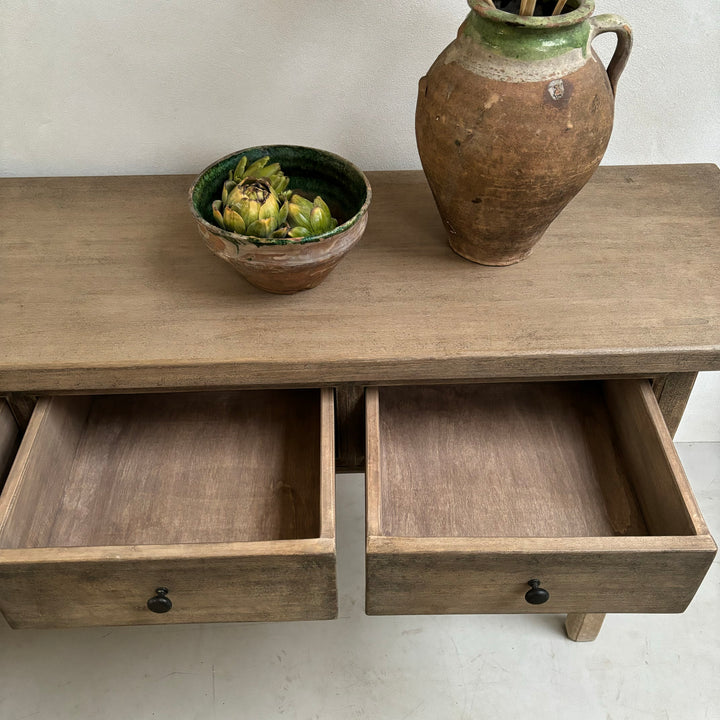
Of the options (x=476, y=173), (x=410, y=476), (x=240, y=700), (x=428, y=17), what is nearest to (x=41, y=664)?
(x=240, y=700)

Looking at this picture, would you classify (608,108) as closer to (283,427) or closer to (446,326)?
(446,326)

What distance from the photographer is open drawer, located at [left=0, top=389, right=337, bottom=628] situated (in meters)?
0.66

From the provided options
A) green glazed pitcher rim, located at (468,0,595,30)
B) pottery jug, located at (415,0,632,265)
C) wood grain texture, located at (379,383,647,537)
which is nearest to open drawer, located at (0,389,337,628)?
wood grain texture, located at (379,383,647,537)

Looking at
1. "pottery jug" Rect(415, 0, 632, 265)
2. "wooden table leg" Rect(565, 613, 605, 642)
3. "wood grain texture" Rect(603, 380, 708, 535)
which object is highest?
"pottery jug" Rect(415, 0, 632, 265)

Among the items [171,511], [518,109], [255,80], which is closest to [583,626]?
[171,511]

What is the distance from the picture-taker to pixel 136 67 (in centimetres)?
92

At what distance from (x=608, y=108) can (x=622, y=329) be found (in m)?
0.22

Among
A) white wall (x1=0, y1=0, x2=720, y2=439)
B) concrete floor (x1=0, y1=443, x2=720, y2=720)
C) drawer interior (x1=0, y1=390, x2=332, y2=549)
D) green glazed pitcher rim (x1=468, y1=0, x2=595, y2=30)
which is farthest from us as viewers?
concrete floor (x1=0, y1=443, x2=720, y2=720)

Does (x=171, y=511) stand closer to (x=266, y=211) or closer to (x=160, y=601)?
(x=160, y=601)

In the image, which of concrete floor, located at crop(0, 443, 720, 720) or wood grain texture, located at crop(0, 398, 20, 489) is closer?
wood grain texture, located at crop(0, 398, 20, 489)

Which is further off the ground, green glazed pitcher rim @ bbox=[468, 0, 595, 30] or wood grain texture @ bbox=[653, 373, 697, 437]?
green glazed pitcher rim @ bbox=[468, 0, 595, 30]

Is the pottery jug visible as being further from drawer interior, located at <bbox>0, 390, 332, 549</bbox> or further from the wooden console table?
drawer interior, located at <bbox>0, 390, 332, 549</bbox>

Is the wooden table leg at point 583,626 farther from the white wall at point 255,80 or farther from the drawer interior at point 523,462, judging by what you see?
the white wall at point 255,80

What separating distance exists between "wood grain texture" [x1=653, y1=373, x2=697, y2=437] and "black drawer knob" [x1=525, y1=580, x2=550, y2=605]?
0.26m
